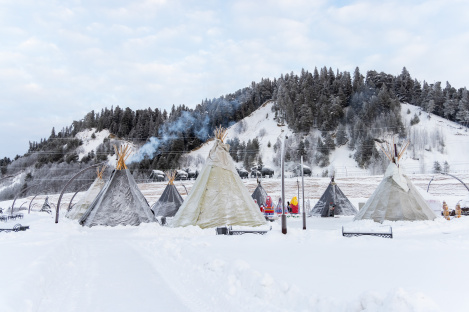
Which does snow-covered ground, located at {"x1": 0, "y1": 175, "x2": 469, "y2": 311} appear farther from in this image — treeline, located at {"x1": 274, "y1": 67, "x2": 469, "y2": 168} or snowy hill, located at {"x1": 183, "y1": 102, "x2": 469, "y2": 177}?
treeline, located at {"x1": 274, "y1": 67, "x2": 469, "y2": 168}

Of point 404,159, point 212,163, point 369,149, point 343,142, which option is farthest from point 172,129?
point 212,163

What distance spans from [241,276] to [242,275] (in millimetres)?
25

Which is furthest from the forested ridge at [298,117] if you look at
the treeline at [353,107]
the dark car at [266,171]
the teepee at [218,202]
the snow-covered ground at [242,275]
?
the snow-covered ground at [242,275]

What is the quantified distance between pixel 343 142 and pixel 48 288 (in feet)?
288

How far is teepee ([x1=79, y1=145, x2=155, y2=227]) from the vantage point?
61.3ft

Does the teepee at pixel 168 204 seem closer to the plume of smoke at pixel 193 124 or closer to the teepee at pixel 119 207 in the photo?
the teepee at pixel 119 207

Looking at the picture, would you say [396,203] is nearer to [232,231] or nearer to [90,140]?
[232,231]

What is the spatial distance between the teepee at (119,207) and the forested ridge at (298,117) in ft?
221

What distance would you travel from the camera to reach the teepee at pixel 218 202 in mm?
15711

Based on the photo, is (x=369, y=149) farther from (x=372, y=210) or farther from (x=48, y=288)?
(x=48, y=288)

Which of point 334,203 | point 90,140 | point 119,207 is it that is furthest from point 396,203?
point 90,140

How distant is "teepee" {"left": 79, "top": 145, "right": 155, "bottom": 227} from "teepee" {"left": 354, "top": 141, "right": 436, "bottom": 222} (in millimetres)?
12039

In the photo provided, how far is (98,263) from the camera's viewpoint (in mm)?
8789

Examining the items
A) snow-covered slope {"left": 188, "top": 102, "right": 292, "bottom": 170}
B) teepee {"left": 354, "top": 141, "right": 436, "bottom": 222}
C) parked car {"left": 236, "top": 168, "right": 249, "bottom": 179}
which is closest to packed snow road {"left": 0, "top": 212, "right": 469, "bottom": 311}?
teepee {"left": 354, "top": 141, "right": 436, "bottom": 222}
